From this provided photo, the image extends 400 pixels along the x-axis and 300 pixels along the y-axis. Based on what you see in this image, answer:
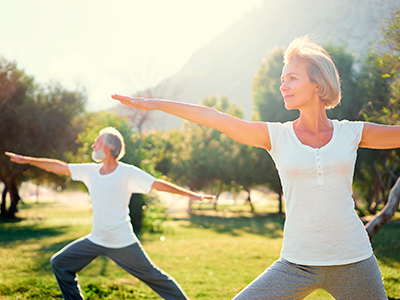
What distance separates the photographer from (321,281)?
2.45 metres

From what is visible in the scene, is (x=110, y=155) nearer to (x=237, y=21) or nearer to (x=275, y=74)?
(x=275, y=74)

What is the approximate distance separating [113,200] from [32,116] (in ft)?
62.2

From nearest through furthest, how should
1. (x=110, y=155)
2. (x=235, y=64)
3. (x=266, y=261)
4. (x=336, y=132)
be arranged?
1. (x=336, y=132)
2. (x=110, y=155)
3. (x=266, y=261)
4. (x=235, y=64)

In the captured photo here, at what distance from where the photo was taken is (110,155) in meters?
5.02

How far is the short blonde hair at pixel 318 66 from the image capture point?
98.9 inches

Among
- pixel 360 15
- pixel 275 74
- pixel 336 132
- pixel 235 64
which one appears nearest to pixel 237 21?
pixel 235 64

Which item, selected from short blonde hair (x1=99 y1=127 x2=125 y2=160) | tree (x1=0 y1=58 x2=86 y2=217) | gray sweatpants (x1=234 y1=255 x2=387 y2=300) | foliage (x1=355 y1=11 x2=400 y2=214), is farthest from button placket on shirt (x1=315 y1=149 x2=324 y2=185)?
tree (x1=0 y1=58 x2=86 y2=217)

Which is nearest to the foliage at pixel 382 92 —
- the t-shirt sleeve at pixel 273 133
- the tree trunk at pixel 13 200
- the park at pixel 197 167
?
the park at pixel 197 167

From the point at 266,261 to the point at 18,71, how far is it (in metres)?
18.9

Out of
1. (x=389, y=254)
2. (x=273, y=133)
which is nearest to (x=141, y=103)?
(x=273, y=133)

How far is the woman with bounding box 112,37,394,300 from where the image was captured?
2352 millimetres

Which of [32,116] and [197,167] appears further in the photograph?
[197,167]

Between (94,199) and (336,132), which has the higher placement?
(336,132)

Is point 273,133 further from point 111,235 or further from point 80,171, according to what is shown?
point 80,171
